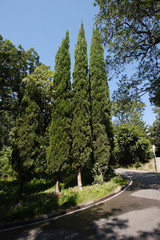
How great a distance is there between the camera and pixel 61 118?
9188mm

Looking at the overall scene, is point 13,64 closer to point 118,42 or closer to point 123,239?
point 118,42

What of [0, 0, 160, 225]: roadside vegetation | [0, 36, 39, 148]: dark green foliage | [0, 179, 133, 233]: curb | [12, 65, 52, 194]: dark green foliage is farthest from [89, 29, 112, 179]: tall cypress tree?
[0, 36, 39, 148]: dark green foliage

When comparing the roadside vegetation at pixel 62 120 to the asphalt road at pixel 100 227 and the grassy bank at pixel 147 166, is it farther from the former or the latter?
the grassy bank at pixel 147 166

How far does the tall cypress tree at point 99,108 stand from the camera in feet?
32.1

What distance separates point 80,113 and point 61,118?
150cm

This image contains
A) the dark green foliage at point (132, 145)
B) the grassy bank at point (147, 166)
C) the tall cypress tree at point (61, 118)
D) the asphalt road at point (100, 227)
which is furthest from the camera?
the dark green foliage at point (132, 145)

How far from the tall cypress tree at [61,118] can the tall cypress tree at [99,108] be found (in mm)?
2204

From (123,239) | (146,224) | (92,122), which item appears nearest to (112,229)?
(123,239)

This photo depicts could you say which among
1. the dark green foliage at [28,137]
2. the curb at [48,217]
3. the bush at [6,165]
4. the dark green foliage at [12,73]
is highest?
the dark green foliage at [12,73]

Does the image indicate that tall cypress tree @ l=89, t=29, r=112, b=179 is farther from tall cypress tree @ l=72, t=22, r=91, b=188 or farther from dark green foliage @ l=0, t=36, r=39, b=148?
dark green foliage @ l=0, t=36, r=39, b=148

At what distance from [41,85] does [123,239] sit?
898 cm

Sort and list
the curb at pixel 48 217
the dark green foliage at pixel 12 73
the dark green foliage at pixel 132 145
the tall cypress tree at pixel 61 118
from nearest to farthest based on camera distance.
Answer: the curb at pixel 48 217 → the tall cypress tree at pixel 61 118 → the dark green foliage at pixel 12 73 → the dark green foliage at pixel 132 145

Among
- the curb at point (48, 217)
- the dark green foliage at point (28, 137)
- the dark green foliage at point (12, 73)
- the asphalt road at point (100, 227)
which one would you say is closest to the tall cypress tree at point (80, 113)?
the dark green foliage at point (28, 137)

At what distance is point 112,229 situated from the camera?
3.64 metres
